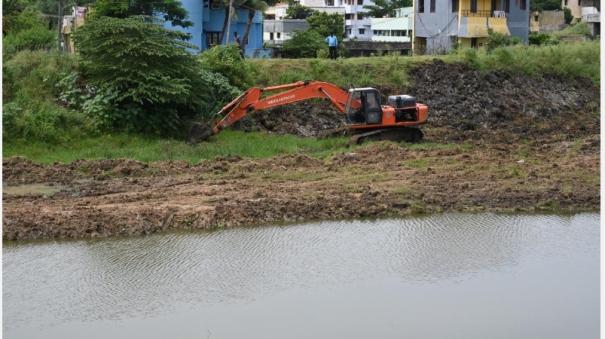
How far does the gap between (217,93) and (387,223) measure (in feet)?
29.2

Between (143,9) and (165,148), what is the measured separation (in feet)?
34.2

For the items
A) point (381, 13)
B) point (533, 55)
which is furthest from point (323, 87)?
point (381, 13)

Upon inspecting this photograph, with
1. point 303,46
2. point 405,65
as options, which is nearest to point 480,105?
point 405,65

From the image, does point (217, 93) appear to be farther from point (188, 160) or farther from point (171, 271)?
point (171, 271)

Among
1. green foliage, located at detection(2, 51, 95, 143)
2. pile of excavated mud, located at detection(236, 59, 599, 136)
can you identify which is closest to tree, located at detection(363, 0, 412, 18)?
pile of excavated mud, located at detection(236, 59, 599, 136)

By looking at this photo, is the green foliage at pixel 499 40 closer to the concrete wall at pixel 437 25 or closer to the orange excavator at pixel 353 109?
the concrete wall at pixel 437 25

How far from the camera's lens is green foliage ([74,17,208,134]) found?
1931 centimetres

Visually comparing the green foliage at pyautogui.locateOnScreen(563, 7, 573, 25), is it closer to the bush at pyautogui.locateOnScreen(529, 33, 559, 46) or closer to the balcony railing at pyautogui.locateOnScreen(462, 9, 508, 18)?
the bush at pyautogui.locateOnScreen(529, 33, 559, 46)

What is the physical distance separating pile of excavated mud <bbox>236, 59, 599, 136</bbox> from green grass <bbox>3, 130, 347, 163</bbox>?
1389 mm

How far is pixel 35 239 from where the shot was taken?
12711 mm

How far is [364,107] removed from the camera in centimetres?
1938

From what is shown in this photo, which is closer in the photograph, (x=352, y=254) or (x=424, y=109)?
(x=352, y=254)

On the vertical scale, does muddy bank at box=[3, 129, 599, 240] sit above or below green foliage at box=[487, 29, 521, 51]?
below

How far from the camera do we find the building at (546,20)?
52.8m
